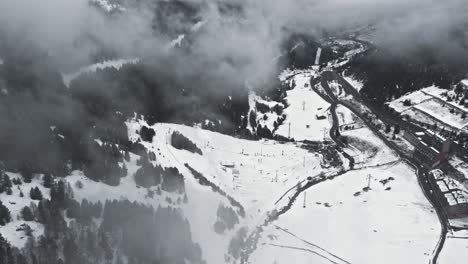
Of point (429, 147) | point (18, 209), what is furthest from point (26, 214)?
point (429, 147)

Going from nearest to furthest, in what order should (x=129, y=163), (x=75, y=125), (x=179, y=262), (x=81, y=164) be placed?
(x=179, y=262), (x=81, y=164), (x=129, y=163), (x=75, y=125)

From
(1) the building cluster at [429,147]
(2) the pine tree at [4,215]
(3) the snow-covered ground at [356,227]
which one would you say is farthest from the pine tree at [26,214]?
(1) the building cluster at [429,147]

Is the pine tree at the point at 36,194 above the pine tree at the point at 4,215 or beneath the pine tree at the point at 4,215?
above

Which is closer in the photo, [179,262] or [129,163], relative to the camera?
[179,262]

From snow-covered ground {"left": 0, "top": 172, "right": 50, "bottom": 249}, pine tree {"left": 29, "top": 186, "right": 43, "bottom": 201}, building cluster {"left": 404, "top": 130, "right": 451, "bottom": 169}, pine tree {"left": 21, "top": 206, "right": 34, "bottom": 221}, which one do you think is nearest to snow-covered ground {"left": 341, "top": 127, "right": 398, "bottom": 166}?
building cluster {"left": 404, "top": 130, "right": 451, "bottom": 169}

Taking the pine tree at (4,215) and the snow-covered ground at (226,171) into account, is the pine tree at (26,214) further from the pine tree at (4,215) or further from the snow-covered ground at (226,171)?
the snow-covered ground at (226,171)

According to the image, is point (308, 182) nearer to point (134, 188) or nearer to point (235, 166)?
point (235, 166)

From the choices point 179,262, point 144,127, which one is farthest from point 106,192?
point 144,127
